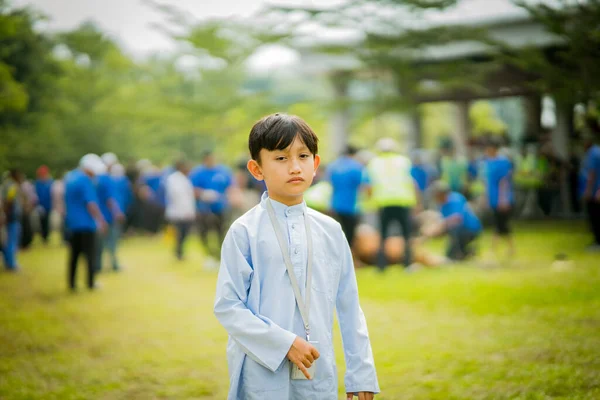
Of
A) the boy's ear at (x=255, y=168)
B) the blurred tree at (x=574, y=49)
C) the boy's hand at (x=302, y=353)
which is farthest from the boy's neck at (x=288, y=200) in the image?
the blurred tree at (x=574, y=49)

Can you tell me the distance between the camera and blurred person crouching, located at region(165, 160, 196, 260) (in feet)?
42.8

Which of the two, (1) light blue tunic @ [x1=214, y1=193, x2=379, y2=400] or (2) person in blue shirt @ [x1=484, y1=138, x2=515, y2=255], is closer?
(1) light blue tunic @ [x1=214, y1=193, x2=379, y2=400]

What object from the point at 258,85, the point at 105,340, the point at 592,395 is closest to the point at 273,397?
the point at 592,395

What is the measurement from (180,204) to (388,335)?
7.61 m

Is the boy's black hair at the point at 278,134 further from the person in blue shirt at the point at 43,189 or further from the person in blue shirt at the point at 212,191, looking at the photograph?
the person in blue shirt at the point at 43,189

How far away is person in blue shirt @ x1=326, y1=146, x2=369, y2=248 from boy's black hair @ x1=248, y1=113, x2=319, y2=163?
7939 mm

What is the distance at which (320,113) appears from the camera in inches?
742

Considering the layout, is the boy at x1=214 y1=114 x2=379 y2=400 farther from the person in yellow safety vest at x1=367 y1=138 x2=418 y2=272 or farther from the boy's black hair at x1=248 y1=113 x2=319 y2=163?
the person in yellow safety vest at x1=367 y1=138 x2=418 y2=272

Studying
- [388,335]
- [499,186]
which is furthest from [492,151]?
[388,335]

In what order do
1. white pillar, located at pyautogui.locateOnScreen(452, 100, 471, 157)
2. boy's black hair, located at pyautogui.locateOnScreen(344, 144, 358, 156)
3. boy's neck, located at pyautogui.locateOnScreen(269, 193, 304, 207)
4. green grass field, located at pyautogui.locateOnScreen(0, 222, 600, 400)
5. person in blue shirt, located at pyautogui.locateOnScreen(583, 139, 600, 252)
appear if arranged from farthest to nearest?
white pillar, located at pyautogui.locateOnScreen(452, 100, 471, 157) → person in blue shirt, located at pyautogui.locateOnScreen(583, 139, 600, 252) → boy's black hair, located at pyautogui.locateOnScreen(344, 144, 358, 156) → green grass field, located at pyautogui.locateOnScreen(0, 222, 600, 400) → boy's neck, located at pyautogui.locateOnScreen(269, 193, 304, 207)

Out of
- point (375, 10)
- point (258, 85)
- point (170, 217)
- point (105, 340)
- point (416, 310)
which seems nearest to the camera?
point (105, 340)

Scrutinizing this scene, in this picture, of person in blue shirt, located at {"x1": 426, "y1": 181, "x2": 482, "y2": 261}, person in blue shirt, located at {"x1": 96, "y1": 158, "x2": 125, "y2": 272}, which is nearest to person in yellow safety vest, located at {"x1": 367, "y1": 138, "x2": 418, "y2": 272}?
person in blue shirt, located at {"x1": 426, "y1": 181, "x2": 482, "y2": 261}

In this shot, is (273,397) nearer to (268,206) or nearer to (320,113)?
(268,206)

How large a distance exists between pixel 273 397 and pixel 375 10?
817cm
